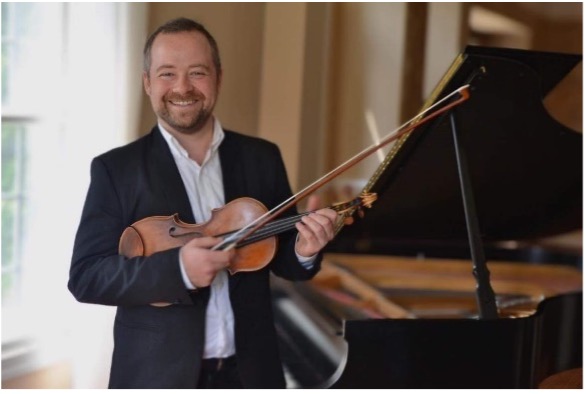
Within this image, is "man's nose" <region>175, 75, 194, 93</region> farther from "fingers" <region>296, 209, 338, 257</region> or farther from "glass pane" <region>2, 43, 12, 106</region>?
"glass pane" <region>2, 43, 12, 106</region>

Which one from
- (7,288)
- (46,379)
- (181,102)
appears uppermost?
(181,102)

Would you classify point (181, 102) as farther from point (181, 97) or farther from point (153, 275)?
point (153, 275)

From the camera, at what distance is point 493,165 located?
1.96m

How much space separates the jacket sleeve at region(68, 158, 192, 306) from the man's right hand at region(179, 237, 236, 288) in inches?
0.7

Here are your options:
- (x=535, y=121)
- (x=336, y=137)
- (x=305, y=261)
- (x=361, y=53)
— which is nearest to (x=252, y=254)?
(x=305, y=261)

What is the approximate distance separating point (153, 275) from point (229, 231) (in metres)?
0.15

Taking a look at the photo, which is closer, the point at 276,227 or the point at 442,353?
the point at 276,227

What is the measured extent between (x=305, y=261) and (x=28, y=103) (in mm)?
738

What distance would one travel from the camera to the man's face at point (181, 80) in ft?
4.59

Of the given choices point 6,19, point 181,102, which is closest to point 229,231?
point 181,102

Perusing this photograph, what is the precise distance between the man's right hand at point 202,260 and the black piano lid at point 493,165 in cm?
36

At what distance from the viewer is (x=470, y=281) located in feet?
9.89

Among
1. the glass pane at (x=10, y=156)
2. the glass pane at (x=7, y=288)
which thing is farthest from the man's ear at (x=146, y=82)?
the glass pane at (x=7, y=288)

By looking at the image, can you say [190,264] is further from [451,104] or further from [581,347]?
[581,347]
